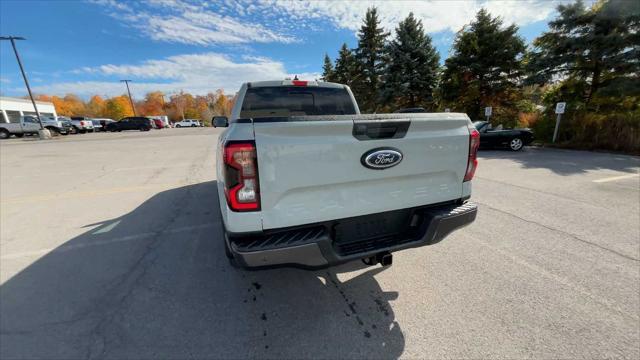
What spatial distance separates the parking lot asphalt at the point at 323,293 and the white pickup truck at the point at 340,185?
65 centimetres

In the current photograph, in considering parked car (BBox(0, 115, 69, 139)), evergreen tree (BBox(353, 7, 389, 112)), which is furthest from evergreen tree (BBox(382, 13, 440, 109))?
parked car (BBox(0, 115, 69, 139))

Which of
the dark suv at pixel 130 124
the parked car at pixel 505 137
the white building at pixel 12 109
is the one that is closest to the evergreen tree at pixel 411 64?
the parked car at pixel 505 137

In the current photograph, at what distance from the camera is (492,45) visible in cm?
1727

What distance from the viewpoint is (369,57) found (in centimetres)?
3022

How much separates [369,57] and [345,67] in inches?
231

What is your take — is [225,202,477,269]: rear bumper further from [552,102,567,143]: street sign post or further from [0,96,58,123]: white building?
[0,96,58,123]: white building

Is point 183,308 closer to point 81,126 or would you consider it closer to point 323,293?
point 323,293

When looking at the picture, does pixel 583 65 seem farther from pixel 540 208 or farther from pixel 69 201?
pixel 69 201

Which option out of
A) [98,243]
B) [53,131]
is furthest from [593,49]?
[53,131]

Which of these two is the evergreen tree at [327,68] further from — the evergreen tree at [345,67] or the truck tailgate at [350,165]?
the truck tailgate at [350,165]

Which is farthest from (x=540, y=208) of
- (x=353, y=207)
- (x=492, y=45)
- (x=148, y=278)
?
(x=492, y=45)

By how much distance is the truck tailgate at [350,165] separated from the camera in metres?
1.69

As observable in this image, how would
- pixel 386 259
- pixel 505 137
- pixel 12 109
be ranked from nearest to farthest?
1. pixel 386 259
2. pixel 505 137
3. pixel 12 109

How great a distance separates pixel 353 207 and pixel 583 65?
18778 mm
